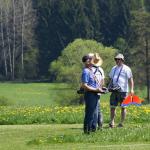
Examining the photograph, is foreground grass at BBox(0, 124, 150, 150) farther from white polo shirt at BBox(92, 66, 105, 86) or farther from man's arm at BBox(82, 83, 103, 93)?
white polo shirt at BBox(92, 66, 105, 86)

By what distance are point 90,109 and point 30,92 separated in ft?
263

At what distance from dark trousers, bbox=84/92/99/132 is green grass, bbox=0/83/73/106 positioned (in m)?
56.5

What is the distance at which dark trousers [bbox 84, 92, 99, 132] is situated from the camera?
16562 mm

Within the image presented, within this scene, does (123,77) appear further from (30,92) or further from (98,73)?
(30,92)

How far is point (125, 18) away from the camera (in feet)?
405

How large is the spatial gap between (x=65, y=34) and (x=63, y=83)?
50.4 m

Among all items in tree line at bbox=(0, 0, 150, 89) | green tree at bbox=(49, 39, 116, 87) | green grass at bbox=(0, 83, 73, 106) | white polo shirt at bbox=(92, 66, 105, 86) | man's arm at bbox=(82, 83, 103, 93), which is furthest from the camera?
tree line at bbox=(0, 0, 150, 89)

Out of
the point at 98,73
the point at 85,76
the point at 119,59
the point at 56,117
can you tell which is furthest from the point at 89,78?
the point at 56,117

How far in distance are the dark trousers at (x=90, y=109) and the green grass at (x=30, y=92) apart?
56.5 m

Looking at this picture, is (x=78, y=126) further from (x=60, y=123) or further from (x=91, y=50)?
(x=91, y=50)

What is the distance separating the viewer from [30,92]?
96.6 m

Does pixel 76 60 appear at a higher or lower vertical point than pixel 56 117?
higher

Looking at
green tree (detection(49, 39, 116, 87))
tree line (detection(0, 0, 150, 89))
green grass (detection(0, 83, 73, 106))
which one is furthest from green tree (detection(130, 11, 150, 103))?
tree line (detection(0, 0, 150, 89))

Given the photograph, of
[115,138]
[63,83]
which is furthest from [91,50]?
[115,138]
